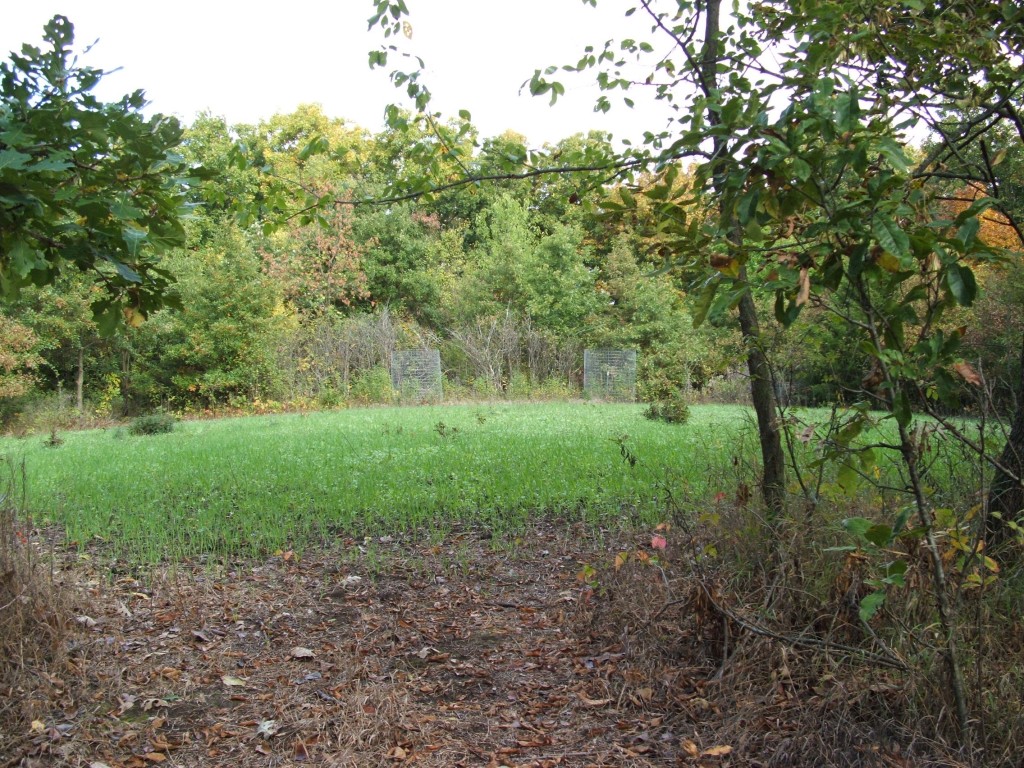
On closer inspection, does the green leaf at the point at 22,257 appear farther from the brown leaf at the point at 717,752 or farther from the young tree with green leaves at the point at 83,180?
the brown leaf at the point at 717,752

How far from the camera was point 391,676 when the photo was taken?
329cm

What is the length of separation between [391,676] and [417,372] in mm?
18177

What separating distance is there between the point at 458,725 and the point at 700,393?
19.1 metres

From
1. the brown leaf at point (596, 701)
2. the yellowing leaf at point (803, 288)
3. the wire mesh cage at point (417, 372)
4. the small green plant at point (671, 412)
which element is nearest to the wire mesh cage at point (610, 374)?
the wire mesh cage at point (417, 372)

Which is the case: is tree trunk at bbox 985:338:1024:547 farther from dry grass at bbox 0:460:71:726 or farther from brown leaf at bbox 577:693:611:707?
dry grass at bbox 0:460:71:726

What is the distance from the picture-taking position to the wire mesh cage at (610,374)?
69.9 ft

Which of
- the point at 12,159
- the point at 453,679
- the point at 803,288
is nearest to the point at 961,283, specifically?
the point at 803,288

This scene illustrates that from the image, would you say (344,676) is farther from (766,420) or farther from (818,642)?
(766,420)

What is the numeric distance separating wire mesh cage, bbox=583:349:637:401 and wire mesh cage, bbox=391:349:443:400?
4.38m

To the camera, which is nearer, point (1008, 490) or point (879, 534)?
point (879, 534)

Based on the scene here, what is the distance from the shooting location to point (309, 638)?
3.76 metres

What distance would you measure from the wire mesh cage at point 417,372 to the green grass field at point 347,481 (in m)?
9.45

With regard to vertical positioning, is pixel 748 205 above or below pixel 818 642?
above

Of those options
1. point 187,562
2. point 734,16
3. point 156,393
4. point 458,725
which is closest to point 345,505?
point 187,562
